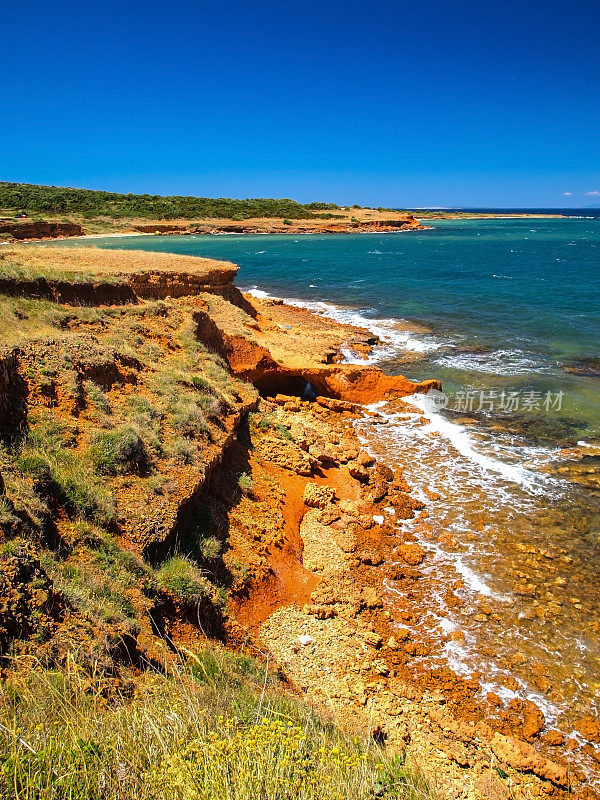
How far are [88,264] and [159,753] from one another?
1407cm

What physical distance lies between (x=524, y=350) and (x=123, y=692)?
22.9m

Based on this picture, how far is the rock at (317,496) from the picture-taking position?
10.5 m

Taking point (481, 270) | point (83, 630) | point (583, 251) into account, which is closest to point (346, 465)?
point (83, 630)

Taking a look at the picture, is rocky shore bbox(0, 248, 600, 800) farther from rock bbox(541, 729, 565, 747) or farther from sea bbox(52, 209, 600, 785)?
sea bbox(52, 209, 600, 785)

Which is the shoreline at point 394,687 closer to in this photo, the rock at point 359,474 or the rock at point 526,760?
the rock at point 526,760

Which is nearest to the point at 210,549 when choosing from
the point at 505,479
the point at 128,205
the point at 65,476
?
the point at 65,476

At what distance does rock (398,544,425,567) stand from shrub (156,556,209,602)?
14.0 ft

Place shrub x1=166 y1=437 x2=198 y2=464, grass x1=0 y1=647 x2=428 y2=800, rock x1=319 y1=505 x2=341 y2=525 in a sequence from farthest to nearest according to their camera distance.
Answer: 1. rock x1=319 y1=505 x2=341 y2=525
2. shrub x1=166 y1=437 x2=198 y2=464
3. grass x1=0 y1=647 x2=428 y2=800

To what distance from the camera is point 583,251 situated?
66500 millimetres

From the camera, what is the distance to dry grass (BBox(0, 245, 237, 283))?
11445 millimetres

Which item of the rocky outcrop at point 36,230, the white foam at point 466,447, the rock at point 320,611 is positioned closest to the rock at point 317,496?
the rock at point 320,611

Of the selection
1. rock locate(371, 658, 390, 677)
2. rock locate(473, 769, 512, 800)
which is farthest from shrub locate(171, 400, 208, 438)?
rock locate(473, 769, 512, 800)

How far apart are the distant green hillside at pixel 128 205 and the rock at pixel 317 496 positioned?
80398 mm

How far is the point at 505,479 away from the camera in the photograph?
12.0 metres
